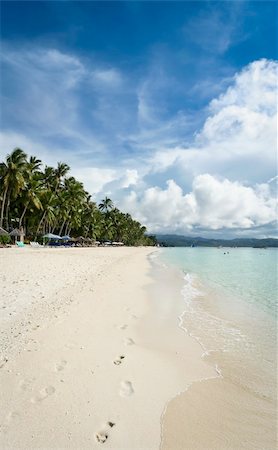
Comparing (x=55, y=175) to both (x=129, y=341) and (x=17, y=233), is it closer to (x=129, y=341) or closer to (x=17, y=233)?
(x=17, y=233)

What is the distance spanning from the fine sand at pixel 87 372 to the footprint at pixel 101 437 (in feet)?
0.06

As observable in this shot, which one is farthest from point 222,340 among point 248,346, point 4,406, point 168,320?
point 4,406

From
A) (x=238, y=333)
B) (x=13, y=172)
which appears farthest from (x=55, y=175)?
(x=238, y=333)

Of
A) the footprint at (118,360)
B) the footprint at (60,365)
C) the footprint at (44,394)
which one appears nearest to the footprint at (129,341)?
the footprint at (118,360)

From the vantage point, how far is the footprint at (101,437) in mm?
2988

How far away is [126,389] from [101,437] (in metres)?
1.03

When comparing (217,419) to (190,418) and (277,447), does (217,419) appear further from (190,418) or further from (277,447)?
(277,447)

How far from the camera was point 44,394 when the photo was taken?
367 centimetres

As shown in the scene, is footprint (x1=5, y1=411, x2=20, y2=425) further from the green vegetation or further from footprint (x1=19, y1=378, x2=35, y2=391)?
the green vegetation

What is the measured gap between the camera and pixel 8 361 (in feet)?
14.6

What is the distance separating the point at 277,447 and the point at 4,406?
322cm

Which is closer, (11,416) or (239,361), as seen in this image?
(11,416)

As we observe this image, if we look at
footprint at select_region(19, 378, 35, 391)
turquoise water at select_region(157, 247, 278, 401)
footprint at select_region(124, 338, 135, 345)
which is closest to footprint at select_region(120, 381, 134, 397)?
footprint at select_region(19, 378, 35, 391)

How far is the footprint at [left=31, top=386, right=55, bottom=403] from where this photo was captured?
354cm
